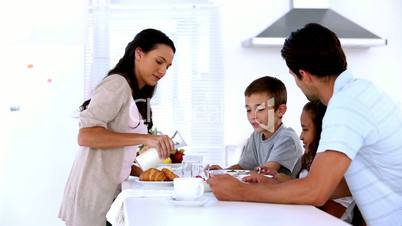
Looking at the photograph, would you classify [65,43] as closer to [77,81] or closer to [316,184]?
[77,81]

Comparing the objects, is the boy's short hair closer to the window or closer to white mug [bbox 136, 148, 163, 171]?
white mug [bbox 136, 148, 163, 171]

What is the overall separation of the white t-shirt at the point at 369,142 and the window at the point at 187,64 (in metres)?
2.53

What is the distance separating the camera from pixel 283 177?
83.7 inches

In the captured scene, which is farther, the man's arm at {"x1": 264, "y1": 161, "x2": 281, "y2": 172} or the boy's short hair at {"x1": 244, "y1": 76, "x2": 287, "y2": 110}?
the boy's short hair at {"x1": 244, "y1": 76, "x2": 287, "y2": 110}

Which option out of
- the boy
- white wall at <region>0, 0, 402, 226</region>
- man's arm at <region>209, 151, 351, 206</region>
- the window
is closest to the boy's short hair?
the boy

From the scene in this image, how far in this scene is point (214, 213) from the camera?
150cm

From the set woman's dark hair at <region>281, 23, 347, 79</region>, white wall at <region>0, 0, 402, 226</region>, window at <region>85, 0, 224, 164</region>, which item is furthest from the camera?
window at <region>85, 0, 224, 164</region>

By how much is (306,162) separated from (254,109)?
41cm

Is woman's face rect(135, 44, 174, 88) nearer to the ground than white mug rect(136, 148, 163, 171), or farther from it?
farther from it

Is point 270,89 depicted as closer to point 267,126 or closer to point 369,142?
point 267,126

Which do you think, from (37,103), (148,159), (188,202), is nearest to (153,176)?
(148,159)

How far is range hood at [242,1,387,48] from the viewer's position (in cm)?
415

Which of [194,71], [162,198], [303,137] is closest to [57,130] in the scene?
[194,71]

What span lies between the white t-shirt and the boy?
73 centimetres
